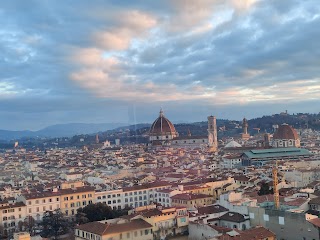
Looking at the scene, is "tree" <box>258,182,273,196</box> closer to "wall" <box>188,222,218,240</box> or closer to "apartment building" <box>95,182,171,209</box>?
"apartment building" <box>95,182,171,209</box>

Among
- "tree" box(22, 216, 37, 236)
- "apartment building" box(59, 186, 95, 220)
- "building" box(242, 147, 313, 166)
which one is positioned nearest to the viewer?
"tree" box(22, 216, 37, 236)

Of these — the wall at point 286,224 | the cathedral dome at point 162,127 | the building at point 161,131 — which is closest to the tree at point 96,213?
the wall at point 286,224

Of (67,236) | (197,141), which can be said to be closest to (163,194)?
(67,236)

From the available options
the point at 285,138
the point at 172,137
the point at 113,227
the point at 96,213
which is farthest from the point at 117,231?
the point at 172,137

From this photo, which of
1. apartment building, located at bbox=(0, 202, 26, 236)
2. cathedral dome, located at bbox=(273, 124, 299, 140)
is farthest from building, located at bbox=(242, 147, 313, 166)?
apartment building, located at bbox=(0, 202, 26, 236)

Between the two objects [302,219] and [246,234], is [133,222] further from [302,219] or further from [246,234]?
[302,219]

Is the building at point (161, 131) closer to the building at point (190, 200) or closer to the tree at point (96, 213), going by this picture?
the building at point (190, 200)
